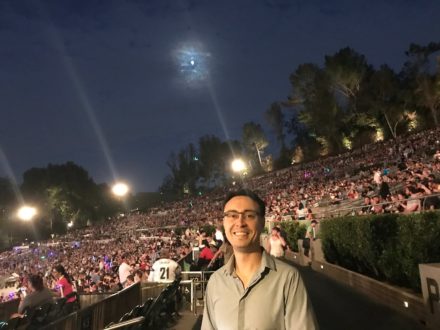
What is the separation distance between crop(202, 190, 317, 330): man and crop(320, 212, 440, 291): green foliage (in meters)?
6.65

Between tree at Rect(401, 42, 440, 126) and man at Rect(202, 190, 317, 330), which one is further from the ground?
tree at Rect(401, 42, 440, 126)

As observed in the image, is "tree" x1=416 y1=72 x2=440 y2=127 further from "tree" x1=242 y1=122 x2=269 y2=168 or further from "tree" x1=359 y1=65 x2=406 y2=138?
"tree" x1=242 y1=122 x2=269 y2=168

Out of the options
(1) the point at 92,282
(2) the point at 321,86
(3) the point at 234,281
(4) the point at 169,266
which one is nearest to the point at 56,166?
(2) the point at 321,86

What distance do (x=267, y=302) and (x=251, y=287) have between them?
115 millimetres

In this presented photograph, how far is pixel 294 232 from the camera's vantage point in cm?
2172

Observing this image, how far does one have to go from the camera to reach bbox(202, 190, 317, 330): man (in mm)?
2381

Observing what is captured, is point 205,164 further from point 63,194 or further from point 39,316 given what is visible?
point 39,316

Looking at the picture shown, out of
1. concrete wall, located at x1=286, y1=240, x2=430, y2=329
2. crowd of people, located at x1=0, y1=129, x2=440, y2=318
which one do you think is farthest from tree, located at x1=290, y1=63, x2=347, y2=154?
concrete wall, located at x1=286, y1=240, x2=430, y2=329

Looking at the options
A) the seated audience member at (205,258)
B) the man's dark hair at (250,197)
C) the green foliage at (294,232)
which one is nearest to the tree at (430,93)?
the green foliage at (294,232)

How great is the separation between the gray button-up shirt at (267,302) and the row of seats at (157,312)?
371 cm

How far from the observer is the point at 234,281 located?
2545mm

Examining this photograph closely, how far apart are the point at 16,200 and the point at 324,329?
10030 centimetres

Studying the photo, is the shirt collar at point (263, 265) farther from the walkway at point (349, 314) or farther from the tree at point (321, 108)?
the tree at point (321, 108)

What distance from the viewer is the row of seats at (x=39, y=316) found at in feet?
22.6
